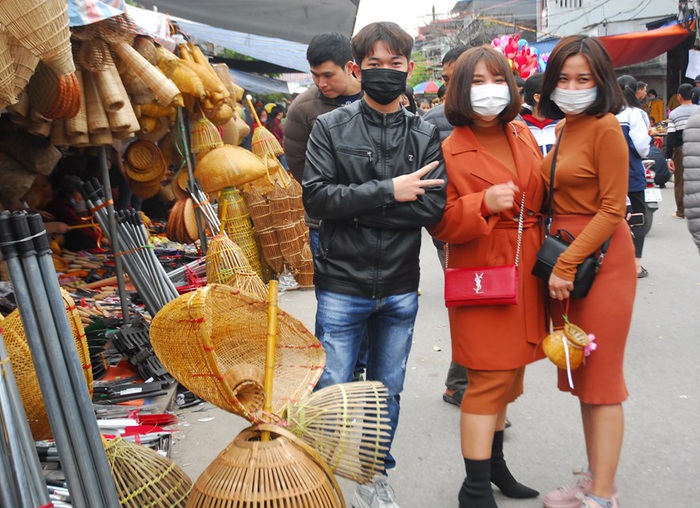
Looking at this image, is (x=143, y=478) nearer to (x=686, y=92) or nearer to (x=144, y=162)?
(x=144, y=162)

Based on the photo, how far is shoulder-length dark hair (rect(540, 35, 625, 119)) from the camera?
9.53 feet

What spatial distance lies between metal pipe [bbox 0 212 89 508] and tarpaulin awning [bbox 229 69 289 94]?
11.7 m

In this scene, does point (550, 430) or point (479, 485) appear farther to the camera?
point (550, 430)

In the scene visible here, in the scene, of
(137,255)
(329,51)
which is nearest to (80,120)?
(137,255)

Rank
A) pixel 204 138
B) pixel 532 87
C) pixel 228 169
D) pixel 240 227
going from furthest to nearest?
pixel 240 227 → pixel 204 138 → pixel 228 169 → pixel 532 87

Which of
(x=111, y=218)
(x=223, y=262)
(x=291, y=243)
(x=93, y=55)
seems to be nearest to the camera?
(x=93, y=55)

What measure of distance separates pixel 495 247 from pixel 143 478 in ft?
5.60

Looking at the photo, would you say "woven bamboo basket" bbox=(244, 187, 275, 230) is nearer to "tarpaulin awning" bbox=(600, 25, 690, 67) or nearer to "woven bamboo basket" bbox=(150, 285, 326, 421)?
"woven bamboo basket" bbox=(150, 285, 326, 421)

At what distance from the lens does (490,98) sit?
9.58 feet

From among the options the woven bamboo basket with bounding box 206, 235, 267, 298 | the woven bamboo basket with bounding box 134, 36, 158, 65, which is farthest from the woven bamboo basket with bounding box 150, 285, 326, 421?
the woven bamboo basket with bounding box 134, 36, 158, 65

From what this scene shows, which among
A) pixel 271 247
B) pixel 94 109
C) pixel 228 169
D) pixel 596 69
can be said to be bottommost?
pixel 271 247

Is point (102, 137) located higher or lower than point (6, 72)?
lower

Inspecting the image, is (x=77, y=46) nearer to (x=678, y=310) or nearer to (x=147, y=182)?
(x=147, y=182)

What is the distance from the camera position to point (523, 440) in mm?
4004
